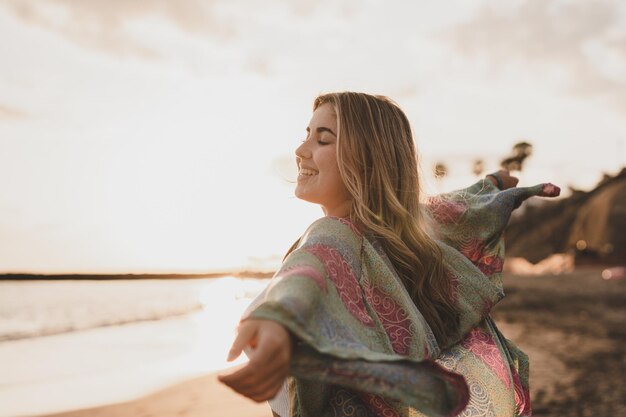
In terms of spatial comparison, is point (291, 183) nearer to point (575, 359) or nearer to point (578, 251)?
point (575, 359)

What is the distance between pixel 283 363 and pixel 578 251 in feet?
130

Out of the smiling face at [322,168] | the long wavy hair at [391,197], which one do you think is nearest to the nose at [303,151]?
the smiling face at [322,168]

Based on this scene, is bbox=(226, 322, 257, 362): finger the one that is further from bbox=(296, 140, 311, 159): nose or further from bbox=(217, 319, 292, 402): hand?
bbox=(296, 140, 311, 159): nose

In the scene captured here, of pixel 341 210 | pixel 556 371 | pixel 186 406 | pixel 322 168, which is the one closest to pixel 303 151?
pixel 322 168

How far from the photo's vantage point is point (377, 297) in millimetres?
1648

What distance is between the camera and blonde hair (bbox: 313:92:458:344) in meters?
1.84

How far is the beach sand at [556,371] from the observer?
5.87 meters

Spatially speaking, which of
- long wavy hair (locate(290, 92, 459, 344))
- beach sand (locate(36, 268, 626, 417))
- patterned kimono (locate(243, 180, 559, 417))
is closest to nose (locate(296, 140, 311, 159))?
long wavy hair (locate(290, 92, 459, 344))

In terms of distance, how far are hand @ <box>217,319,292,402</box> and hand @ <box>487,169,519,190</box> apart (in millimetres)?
1811

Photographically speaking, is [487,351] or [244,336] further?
[487,351]

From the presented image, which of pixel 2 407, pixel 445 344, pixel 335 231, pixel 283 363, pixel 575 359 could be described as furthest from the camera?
pixel 575 359

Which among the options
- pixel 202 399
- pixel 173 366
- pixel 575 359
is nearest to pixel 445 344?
pixel 202 399

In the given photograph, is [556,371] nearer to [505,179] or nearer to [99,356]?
[505,179]

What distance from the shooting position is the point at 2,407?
5918mm
